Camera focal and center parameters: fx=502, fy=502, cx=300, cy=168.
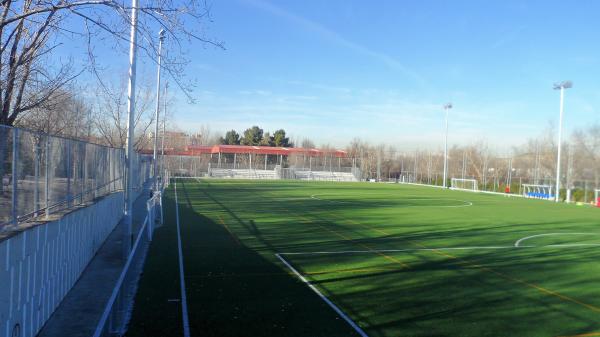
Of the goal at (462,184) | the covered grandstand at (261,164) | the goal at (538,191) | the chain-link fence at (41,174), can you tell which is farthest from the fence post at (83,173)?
the covered grandstand at (261,164)

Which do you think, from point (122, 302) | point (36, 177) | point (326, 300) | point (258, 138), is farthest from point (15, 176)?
point (258, 138)

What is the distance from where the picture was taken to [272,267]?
12.7 metres

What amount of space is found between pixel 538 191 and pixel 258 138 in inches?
2936

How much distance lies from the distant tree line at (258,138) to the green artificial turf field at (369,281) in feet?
322

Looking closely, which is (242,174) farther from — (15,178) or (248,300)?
(15,178)

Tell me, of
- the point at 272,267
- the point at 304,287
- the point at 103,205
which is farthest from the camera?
the point at 103,205

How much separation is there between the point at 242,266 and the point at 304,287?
2618 mm

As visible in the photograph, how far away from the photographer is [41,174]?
7.68 metres

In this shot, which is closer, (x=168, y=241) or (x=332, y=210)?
(x=168, y=241)

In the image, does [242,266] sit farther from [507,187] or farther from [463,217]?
[507,187]

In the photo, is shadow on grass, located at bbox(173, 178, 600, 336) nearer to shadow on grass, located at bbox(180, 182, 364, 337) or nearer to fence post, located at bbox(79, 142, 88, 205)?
shadow on grass, located at bbox(180, 182, 364, 337)

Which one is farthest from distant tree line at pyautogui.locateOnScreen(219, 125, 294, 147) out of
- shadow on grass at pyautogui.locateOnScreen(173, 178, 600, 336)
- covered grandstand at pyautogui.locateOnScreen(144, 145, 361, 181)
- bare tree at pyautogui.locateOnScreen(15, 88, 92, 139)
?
shadow on grass at pyautogui.locateOnScreen(173, 178, 600, 336)

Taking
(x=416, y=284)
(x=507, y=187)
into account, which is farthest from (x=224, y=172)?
(x=416, y=284)

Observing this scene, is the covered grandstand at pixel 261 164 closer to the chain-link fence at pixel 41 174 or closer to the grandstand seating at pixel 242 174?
the grandstand seating at pixel 242 174
